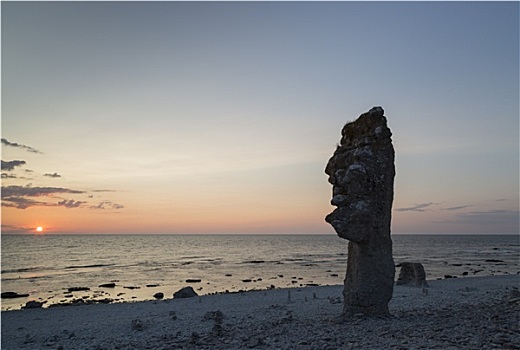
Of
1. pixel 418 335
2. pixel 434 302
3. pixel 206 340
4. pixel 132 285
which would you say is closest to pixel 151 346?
pixel 206 340

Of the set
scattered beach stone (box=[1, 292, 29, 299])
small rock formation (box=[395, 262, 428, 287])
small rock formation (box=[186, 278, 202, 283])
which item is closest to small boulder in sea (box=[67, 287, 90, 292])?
scattered beach stone (box=[1, 292, 29, 299])

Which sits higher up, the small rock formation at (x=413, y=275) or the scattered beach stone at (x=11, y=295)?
the small rock formation at (x=413, y=275)

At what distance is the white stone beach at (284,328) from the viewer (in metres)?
12.1

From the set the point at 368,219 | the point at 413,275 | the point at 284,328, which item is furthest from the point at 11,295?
the point at 368,219

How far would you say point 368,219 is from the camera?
15344mm

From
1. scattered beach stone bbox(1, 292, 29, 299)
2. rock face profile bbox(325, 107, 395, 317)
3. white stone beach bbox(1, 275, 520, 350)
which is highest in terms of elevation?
rock face profile bbox(325, 107, 395, 317)

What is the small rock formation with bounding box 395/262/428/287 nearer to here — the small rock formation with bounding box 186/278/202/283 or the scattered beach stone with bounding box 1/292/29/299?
the small rock formation with bounding box 186/278/202/283

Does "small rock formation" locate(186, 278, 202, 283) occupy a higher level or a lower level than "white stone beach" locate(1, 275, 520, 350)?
lower

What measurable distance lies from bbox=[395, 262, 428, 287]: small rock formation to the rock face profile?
716 inches

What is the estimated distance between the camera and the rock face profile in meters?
15.4

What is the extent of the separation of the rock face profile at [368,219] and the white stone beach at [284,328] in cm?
85

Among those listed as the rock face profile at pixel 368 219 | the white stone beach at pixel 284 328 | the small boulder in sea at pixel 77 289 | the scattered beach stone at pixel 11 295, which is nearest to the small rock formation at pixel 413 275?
the white stone beach at pixel 284 328

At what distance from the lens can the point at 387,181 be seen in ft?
52.4

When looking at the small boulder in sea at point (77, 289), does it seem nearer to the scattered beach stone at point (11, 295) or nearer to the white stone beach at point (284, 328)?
the scattered beach stone at point (11, 295)
